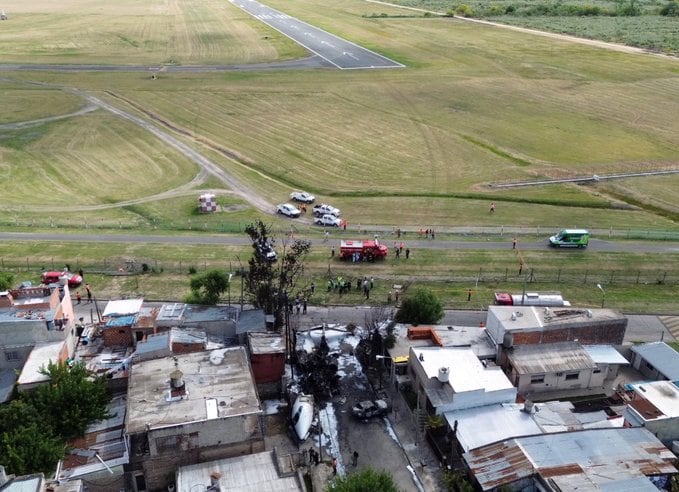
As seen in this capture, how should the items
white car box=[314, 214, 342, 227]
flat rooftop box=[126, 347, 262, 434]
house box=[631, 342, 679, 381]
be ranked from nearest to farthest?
1. flat rooftop box=[126, 347, 262, 434]
2. house box=[631, 342, 679, 381]
3. white car box=[314, 214, 342, 227]

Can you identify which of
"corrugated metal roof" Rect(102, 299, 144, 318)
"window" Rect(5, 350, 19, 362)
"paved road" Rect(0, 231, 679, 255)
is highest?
"corrugated metal roof" Rect(102, 299, 144, 318)

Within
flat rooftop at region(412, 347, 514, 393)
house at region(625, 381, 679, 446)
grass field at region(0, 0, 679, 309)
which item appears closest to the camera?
house at region(625, 381, 679, 446)

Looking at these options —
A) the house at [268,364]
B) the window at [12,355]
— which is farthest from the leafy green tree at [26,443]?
the house at [268,364]

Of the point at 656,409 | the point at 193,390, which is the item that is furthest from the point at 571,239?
the point at 193,390

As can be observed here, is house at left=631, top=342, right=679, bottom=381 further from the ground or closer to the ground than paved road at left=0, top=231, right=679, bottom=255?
further from the ground

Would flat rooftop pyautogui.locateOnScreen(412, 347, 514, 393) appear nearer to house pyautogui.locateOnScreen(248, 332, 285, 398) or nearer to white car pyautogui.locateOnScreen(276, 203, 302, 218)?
house pyautogui.locateOnScreen(248, 332, 285, 398)

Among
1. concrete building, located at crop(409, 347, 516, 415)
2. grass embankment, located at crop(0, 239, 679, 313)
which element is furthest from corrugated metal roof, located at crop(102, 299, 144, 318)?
concrete building, located at crop(409, 347, 516, 415)

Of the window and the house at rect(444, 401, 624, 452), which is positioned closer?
the house at rect(444, 401, 624, 452)
